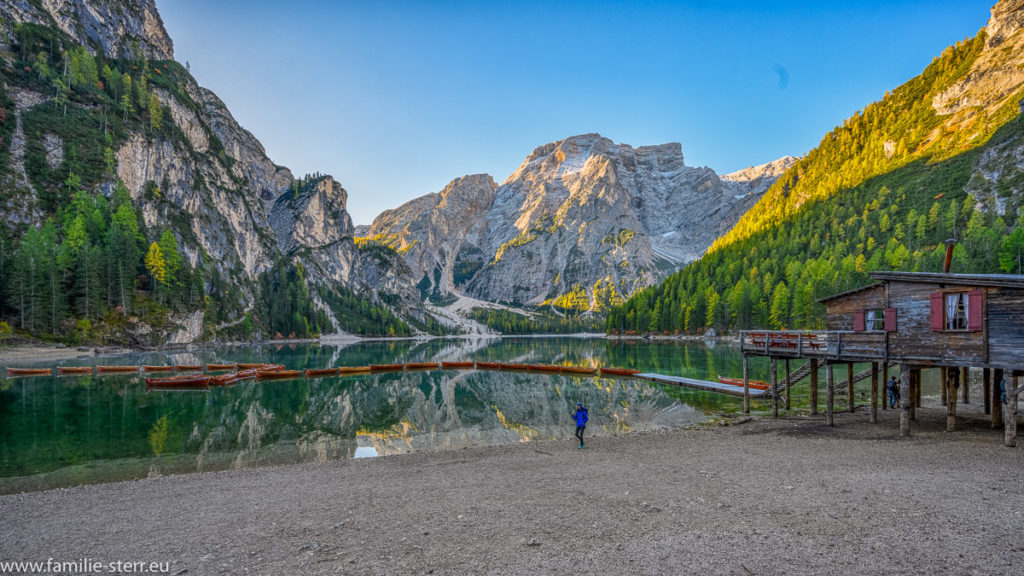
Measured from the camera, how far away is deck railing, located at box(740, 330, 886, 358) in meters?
21.8

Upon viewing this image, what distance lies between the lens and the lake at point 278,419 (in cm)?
2195

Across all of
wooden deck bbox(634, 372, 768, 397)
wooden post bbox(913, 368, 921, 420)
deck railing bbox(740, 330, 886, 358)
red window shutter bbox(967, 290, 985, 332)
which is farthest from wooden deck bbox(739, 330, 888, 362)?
wooden deck bbox(634, 372, 768, 397)

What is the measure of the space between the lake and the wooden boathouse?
9.95 metres

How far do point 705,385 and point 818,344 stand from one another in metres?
18.7

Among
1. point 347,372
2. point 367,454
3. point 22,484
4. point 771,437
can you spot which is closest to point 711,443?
point 771,437

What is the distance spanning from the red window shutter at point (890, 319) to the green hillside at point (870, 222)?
9125cm

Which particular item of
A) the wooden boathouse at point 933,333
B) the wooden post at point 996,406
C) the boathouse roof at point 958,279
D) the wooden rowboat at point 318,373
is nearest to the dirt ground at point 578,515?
the wooden boathouse at point 933,333

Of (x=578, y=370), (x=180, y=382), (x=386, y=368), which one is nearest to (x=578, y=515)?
(x=180, y=382)

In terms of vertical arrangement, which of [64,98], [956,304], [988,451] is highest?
[64,98]

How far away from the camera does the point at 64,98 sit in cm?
12206

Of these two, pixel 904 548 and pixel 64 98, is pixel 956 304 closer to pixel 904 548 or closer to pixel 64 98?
pixel 904 548

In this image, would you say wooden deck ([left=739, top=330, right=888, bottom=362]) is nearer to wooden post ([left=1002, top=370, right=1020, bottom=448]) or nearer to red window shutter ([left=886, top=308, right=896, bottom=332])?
red window shutter ([left=886, top=308, right=896, bottom=332])

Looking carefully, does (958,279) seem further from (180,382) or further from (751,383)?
(180,382)

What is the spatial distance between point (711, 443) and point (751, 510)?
10.1m
